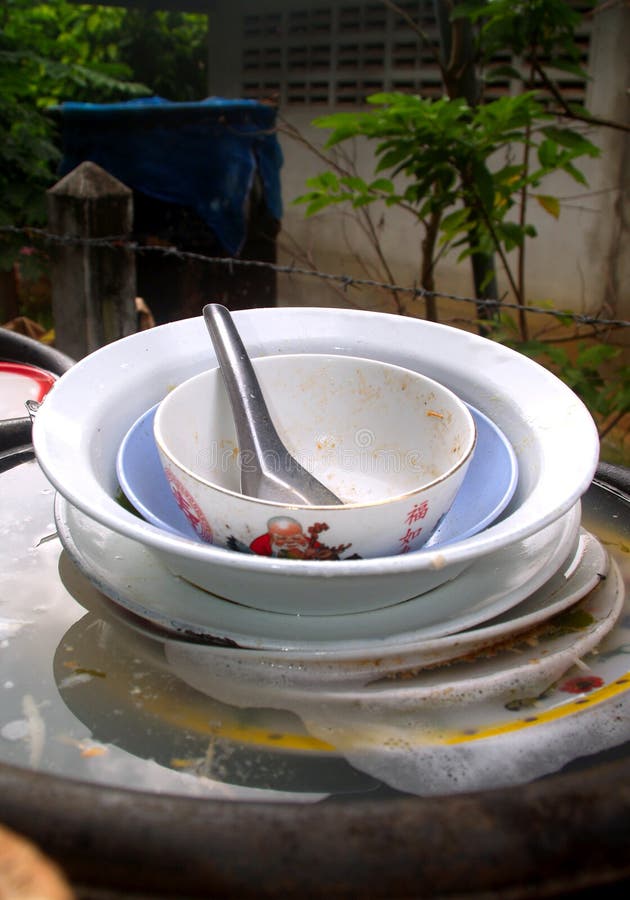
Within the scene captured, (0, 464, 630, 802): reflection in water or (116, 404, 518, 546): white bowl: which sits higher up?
(116, 404, 518, 546): white bowl

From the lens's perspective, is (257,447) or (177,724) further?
(257,447)

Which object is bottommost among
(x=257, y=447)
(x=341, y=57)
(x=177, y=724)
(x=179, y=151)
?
(x=177, y=724)

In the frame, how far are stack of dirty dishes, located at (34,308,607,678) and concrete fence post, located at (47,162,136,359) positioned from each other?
1449 mm

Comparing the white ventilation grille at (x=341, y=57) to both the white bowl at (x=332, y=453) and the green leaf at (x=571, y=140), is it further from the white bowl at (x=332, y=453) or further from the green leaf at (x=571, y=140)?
the white bowl at (x=332, y=453)

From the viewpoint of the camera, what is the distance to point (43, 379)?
1.18 meters

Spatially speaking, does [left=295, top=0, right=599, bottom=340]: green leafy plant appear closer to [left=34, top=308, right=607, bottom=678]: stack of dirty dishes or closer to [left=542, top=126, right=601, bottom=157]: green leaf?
[left=542, top=126, right=601, bottom=157]: green leaf

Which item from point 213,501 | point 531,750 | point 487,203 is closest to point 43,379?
point 213,501

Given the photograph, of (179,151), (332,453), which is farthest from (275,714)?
(179,151)

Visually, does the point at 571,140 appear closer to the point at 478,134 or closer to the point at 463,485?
the point at 478,134

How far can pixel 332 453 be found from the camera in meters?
0.93

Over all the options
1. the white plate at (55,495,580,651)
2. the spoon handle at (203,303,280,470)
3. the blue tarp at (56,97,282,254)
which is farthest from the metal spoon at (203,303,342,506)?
the blue tarp at (56,97,282,254)

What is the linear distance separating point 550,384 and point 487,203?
61.4 inches

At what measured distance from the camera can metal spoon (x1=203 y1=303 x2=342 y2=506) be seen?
2.50 feet

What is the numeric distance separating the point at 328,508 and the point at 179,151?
4.26m
